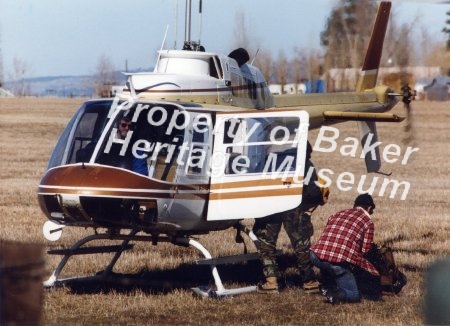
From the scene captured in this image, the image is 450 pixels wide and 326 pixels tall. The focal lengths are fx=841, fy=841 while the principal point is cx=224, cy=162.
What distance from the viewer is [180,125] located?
8.43m

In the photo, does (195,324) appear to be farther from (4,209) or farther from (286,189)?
(4,209)

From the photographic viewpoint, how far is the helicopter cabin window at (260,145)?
29.0 feet

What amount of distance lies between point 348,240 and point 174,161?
76.0 inches

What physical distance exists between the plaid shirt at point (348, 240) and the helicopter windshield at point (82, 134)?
8.33 ft

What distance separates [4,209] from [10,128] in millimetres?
24827

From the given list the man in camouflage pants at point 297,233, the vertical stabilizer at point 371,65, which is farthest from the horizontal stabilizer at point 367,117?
the vertical stabilizer at point 371,65

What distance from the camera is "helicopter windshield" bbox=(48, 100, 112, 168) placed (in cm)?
834

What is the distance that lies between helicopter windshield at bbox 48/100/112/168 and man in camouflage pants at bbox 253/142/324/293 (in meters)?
A: 2.04

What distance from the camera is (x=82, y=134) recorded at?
8508 mm

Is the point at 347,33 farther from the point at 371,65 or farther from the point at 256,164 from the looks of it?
the point at 256,164

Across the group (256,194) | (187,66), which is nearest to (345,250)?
(256,194)

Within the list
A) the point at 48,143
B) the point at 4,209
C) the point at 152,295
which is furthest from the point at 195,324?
the point at 48,143

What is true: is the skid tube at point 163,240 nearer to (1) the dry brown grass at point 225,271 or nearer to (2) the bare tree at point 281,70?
(1) the dry brown grass at point 225,271

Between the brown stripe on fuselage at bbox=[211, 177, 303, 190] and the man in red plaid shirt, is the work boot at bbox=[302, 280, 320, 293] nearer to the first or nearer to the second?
the man in red plaid shirt
